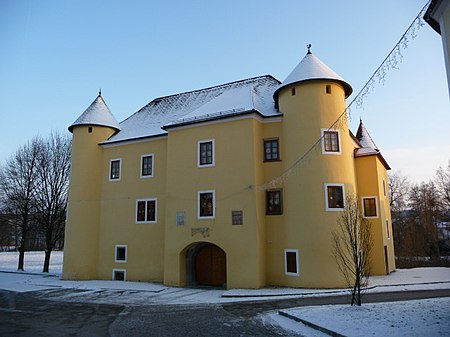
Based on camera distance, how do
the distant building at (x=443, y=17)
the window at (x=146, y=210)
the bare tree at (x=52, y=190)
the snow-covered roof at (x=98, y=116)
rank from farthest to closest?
the bare tree at (x=52, y=190)
the snow-covered roof at (x=98, y=116)
the window at (x=146, y=210)
the distant building at (x=443, y=17)

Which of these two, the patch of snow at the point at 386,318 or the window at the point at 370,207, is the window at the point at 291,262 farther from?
the window at the point at 370,207

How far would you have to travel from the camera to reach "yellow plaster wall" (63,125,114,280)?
2336cm

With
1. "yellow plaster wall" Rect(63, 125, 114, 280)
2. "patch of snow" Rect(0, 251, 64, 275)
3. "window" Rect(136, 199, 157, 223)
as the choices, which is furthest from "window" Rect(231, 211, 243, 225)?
"patch of snow" Rect(0, 251, 64, 275)

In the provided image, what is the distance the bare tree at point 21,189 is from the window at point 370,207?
2653 centimetres

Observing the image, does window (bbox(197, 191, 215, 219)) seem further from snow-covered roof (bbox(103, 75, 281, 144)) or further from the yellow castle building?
snow-covered roof (bbox(103, 75, 281, 144))

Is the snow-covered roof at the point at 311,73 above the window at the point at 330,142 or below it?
above

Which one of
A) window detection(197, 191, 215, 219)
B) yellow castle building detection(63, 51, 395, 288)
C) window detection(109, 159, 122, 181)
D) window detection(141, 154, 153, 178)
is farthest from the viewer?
window detection(109, 159, 122, 181)

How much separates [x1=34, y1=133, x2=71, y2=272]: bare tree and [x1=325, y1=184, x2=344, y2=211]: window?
23285 mm

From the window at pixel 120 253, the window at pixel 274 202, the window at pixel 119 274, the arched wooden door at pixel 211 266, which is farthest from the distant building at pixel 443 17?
the window at pixel 119 274

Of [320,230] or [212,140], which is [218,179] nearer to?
[212,140]

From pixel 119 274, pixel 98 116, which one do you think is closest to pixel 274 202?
pixel 119 274

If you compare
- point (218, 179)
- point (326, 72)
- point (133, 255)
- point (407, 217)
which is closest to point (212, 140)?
point (218, 179)

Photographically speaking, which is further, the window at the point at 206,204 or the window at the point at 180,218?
the window at the point at 180,218

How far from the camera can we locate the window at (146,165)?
76.2ft
